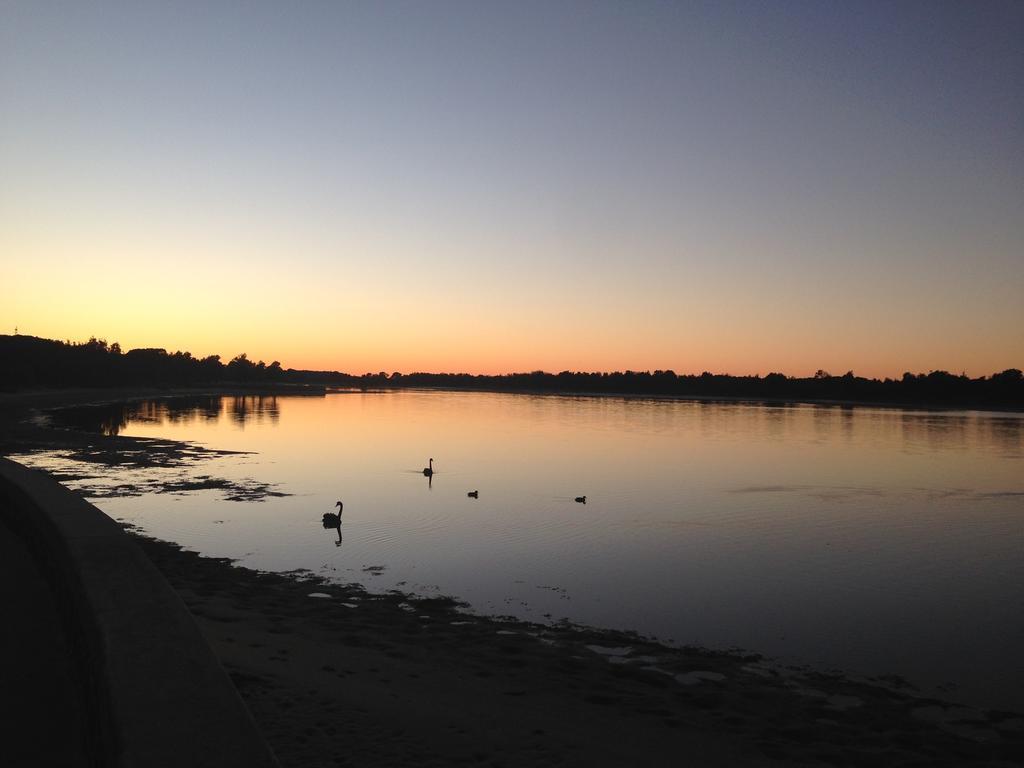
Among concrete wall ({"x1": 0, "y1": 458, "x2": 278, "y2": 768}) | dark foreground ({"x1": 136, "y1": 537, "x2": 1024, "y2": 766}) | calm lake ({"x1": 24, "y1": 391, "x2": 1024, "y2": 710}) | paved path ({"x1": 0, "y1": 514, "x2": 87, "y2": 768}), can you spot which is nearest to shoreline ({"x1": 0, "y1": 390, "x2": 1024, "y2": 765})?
dark foreground ({"x1": 136, "y1": 537, "x2": 1024, "y2": 766})

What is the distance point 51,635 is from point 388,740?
107 inches

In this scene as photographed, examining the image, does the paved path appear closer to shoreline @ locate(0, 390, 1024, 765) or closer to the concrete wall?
the concrete wall

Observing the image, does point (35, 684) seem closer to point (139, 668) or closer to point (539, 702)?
point (139, 668)

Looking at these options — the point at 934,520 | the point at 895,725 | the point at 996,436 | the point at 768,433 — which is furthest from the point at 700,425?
the point at 895,725

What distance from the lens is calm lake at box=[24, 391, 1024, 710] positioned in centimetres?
1159

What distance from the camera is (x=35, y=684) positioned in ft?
16.1

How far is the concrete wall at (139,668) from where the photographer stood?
308cm

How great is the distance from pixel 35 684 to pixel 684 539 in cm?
1625

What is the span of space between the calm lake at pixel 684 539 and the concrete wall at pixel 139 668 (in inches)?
291

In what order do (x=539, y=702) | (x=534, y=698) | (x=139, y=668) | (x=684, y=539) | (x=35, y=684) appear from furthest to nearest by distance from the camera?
1. (x=684, y=539)
2. (x=534, y=698)
3. (x=539, y=702)
4. (x=35, y=684)
5. (x=139, y=668)

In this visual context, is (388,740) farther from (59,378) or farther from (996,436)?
(59,378)

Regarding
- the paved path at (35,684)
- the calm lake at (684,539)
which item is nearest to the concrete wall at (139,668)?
the paved path at (35,684)

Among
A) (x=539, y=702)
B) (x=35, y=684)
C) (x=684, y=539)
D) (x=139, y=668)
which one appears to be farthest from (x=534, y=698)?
(x=684, y=539)

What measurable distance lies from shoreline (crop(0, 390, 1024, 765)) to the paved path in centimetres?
149
